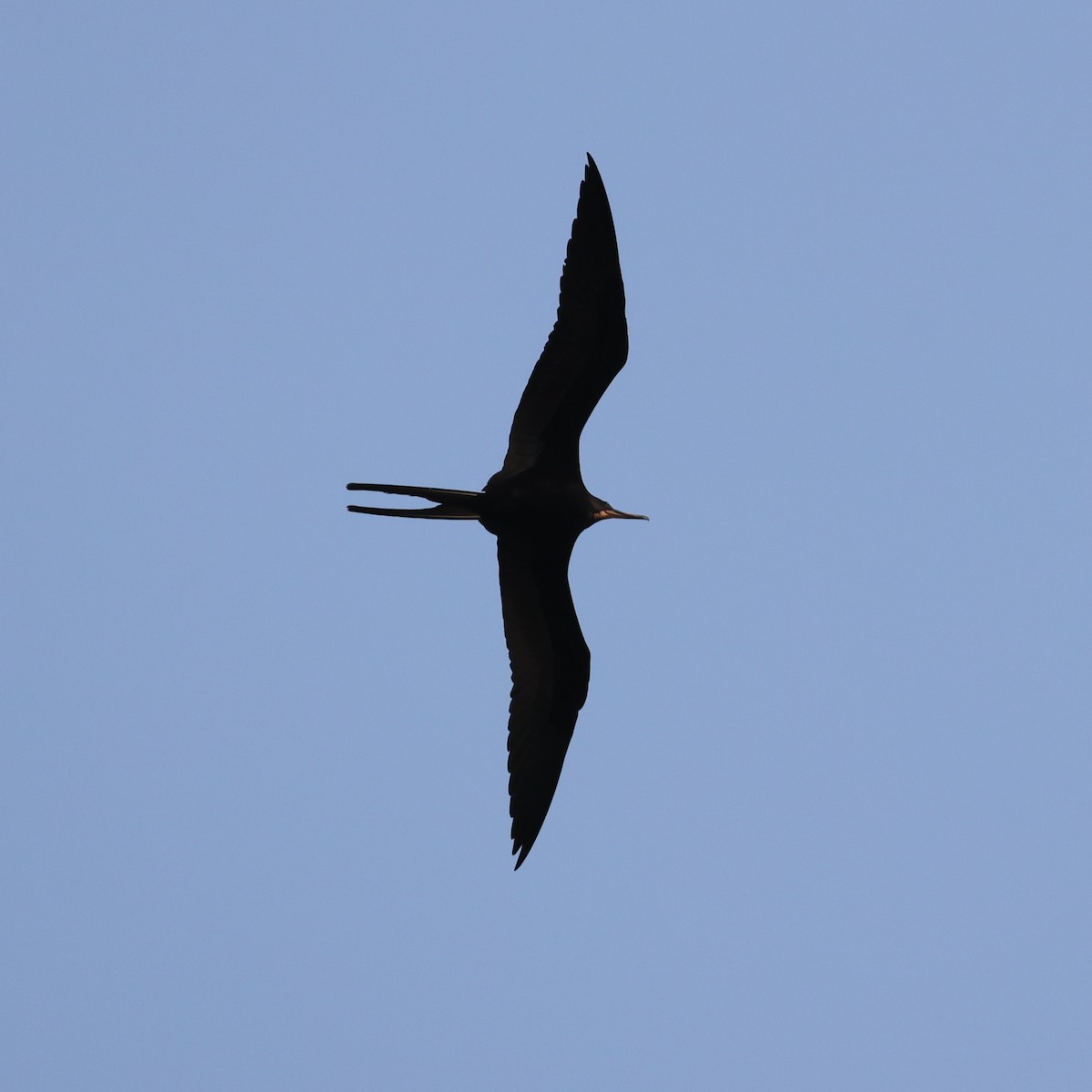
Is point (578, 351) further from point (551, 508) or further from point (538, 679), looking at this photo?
point (538, 679)

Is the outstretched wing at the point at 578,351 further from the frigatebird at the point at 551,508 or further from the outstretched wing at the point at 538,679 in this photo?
the outstretched wing at the point at 538,679

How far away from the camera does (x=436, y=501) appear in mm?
11805

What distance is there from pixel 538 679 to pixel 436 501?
1.76m

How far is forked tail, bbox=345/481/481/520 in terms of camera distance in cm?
1135

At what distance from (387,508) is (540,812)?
2.74 meters

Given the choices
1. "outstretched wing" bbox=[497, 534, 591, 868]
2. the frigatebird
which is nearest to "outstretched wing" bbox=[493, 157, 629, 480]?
the frigatebird

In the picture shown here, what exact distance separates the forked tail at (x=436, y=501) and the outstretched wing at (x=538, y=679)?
604mm

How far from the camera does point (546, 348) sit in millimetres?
11570

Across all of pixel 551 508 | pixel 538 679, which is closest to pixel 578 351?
pixel 551 508

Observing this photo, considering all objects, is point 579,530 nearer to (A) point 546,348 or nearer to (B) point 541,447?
(B) point 541,447

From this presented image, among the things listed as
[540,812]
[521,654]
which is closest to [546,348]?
[521,654]

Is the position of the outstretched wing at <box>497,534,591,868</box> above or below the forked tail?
below

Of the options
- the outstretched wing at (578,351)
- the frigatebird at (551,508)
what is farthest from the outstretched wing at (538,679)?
the outstretched wing at (578,351)

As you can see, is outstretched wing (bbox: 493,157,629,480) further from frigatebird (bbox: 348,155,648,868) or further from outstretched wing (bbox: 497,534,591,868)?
outstretched wing (bbox: 497,534,591,868)
